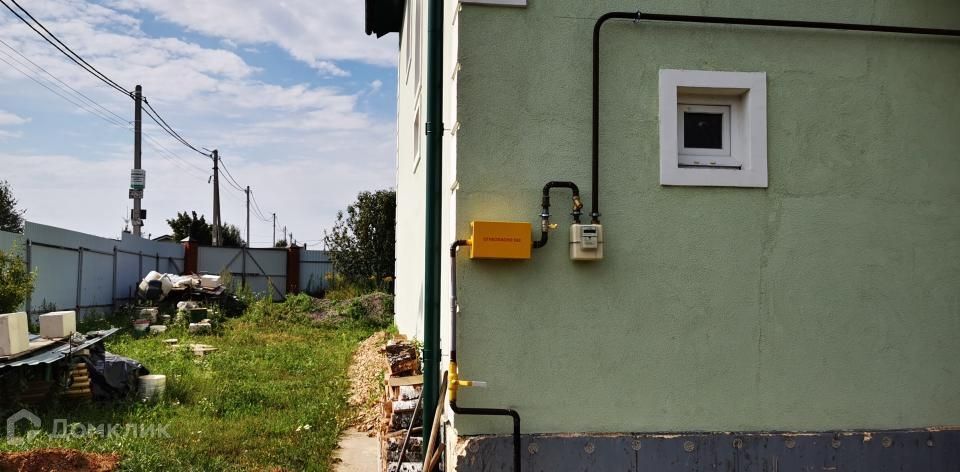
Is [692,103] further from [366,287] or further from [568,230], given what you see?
[366,287]

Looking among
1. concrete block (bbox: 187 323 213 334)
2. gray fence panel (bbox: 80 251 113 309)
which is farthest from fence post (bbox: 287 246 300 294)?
concrete block (bbox: 187 323 213 334)

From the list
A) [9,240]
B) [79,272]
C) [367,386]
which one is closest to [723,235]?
[367,386]

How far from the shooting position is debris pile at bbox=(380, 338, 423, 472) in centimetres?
519

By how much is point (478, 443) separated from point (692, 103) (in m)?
2.56

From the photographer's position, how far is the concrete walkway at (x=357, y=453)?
5734mm

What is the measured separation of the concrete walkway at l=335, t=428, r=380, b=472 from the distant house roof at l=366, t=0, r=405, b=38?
6987 millimetres

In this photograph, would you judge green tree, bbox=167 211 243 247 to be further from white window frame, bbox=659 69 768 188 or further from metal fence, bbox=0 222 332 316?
white window frame, bbox=659 69 768 188

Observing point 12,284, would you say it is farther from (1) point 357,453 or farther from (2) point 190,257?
(2) point 190,257

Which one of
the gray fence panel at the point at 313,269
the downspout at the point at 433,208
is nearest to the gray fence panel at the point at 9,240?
the downspout at the point at 433,208

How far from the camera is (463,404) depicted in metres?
4.36

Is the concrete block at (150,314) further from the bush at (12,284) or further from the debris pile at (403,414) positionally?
the debris pile at (403,414)

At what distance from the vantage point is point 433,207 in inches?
193

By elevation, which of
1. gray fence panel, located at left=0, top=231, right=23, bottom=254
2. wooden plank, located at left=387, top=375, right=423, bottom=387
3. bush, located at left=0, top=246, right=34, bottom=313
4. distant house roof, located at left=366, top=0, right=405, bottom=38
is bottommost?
wooden plank, located at left=387, top=375, right=423, bottom=387

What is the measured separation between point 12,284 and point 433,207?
322 inches
